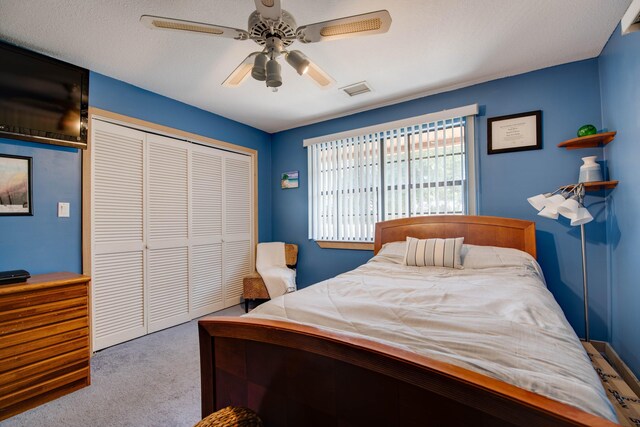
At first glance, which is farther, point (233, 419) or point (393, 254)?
point (393, 254)

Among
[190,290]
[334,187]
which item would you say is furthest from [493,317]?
[190,290]

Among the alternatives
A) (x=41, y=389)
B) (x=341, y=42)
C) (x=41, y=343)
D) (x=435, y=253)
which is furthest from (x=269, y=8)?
(x=41, y=389)

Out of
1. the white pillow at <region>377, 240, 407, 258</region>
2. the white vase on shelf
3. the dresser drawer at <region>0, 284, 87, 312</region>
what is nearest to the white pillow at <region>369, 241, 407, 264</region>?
the white pillow at <region>377, 240, 407, 258</region>

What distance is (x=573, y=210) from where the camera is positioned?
204 centimetres

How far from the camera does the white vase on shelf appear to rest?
2.16 metres

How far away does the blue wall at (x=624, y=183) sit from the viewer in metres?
1.80

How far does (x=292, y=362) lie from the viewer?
3.28 ft

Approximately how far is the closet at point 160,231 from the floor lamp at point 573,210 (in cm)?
333

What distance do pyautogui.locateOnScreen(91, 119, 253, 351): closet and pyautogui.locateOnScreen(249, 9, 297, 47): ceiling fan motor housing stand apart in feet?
6.30

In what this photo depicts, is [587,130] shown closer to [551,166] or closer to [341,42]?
[551,166]

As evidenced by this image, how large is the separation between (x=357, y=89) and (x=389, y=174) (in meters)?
1.01

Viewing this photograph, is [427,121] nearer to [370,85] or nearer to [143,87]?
[370,85]

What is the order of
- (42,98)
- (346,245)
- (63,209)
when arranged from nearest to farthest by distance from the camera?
(42,98) < (63,209) < (346,245)

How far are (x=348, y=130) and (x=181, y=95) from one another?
1.98m
